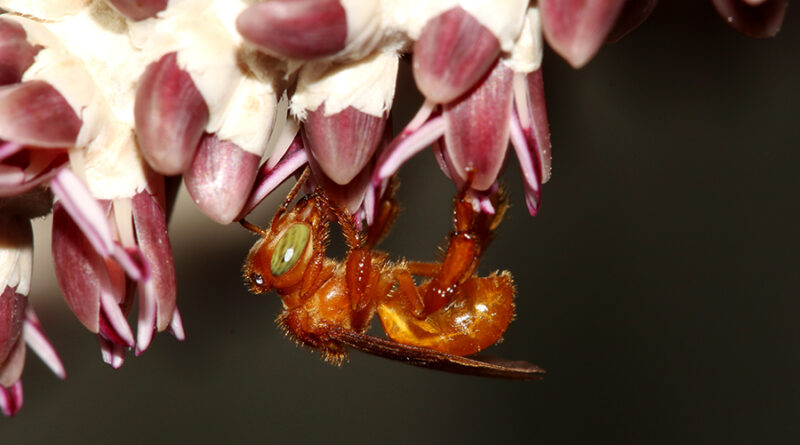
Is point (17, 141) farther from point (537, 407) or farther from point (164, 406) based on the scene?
point (537, 407)

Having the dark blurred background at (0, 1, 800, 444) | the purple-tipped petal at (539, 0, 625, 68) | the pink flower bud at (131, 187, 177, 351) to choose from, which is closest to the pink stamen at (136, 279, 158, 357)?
the pink flower bud at (131, 187, 177, 351)

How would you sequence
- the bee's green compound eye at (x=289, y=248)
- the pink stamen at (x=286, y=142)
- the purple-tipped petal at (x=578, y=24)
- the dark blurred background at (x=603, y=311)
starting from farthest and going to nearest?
the dark blurred background at (x=603, y=311)
the bee's green compound eye at (x=289, y=248)
the pink stamen at (x=286, y=142)
the purple-tipped petal at (x=578, y=24)

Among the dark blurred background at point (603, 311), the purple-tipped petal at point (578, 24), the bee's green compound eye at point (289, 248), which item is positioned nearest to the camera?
the purple-tipped petal at point (578, 24)

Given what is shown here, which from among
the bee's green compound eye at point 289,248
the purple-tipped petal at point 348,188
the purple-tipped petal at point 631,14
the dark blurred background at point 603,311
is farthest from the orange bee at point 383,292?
the dark blurred background at point 603,311

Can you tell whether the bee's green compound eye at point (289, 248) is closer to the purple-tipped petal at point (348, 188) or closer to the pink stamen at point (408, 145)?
the purple-tipped petal at point (348, 188)

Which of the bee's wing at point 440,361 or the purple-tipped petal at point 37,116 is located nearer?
the purple-tipped petal at point 37,116

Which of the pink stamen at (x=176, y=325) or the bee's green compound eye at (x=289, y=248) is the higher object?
the pink stamen at (x=176, y=325)
